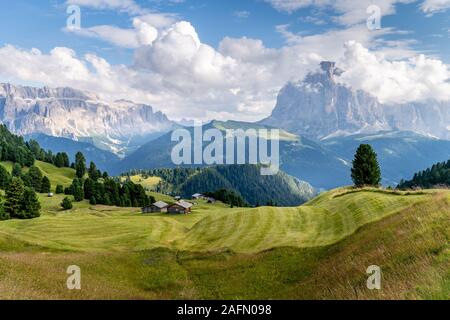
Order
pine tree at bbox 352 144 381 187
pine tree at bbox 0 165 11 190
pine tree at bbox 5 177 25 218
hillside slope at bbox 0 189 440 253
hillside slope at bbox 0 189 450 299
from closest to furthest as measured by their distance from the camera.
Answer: hillside slope at bbox 0 189 450 299 → hillside slope at bbox 0 189 440 253 → pine tree at bbox 352 144 381 187 → pine tree at bbox 5 177 25 218 → pine tree at bbox 0 165 11 190

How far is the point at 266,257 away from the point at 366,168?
61975 millimetres

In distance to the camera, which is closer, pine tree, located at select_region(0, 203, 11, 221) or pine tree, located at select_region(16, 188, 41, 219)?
pine tree, located at select_region(0, 203, 11, 221)

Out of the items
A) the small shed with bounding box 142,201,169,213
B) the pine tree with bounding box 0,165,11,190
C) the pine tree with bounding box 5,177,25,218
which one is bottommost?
the small shed with bounding box 142,201,169,213

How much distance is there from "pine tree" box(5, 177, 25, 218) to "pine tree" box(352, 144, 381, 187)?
107 meters

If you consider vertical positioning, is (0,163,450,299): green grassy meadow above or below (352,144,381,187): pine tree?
below

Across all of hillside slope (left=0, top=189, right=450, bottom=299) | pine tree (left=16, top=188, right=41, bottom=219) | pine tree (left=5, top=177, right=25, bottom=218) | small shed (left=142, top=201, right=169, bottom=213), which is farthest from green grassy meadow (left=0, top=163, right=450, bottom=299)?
small shed (left=142, top=201, right=169, bottom=213)

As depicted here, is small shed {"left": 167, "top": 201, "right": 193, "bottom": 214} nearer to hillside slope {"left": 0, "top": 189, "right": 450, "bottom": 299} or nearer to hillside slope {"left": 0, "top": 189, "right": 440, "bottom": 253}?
hillside slope {"left": 0, "top": 189, "right": 440, "bottom": 253}

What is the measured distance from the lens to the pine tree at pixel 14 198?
12681 cm

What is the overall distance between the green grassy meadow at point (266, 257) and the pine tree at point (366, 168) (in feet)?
118

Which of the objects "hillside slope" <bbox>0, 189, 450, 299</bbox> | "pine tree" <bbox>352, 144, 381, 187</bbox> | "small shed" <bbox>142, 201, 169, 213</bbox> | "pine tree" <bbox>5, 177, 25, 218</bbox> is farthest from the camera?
"small shed" <bbox>142, 201, 169, 213</bbox>

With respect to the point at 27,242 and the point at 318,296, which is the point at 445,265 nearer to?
the point at 318,296

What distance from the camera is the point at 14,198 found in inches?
5059

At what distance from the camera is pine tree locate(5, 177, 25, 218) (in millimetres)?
126812

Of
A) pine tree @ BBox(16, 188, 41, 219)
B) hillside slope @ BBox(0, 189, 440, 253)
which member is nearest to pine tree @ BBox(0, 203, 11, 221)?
pine tree @ BBox(16, 188, 41, 219)
